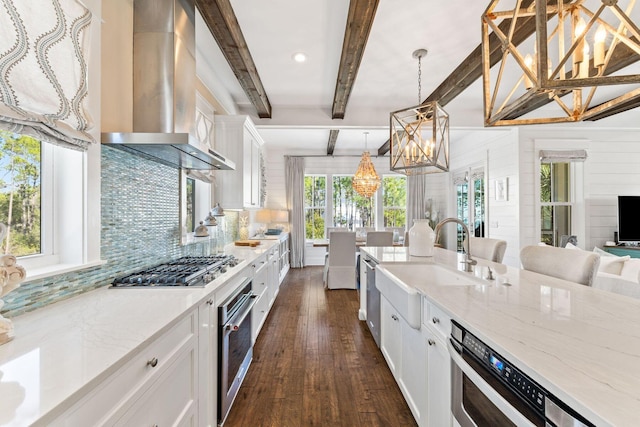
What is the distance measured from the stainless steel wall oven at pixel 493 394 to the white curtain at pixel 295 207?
5516mm

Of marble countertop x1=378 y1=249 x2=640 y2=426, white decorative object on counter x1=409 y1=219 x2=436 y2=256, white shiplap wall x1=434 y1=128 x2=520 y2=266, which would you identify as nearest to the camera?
marble countertop x1=378 y1=249 x2=640 y2=426

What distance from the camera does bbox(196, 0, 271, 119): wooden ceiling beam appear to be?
1.94 metres

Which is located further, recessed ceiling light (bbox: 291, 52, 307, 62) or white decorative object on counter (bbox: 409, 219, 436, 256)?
recessed ceiling light (bbox: 291, 52, 307, 62)

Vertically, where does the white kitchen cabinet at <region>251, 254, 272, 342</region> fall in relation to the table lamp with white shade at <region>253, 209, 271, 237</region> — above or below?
below

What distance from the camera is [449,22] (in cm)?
224

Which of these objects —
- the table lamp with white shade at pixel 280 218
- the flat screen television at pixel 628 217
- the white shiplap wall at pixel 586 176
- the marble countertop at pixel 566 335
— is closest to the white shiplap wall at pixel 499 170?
the white shiplap wall at pixel 586 176

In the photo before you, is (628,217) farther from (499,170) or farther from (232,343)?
(232,343)

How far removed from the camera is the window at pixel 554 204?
4.47m

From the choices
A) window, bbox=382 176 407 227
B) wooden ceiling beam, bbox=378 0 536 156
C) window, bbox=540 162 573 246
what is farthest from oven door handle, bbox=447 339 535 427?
window, bbox=382 176 407 227

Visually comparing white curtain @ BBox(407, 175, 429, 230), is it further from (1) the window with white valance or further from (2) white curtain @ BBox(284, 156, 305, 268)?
(1) the window with white valance

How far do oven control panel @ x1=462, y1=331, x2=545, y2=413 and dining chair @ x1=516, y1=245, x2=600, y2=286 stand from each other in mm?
1131

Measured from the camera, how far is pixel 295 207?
654cm

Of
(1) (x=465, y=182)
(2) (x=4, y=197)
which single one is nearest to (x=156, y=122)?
(2) (x=4, y=197)

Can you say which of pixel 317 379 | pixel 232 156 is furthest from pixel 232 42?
pixel 317 379
